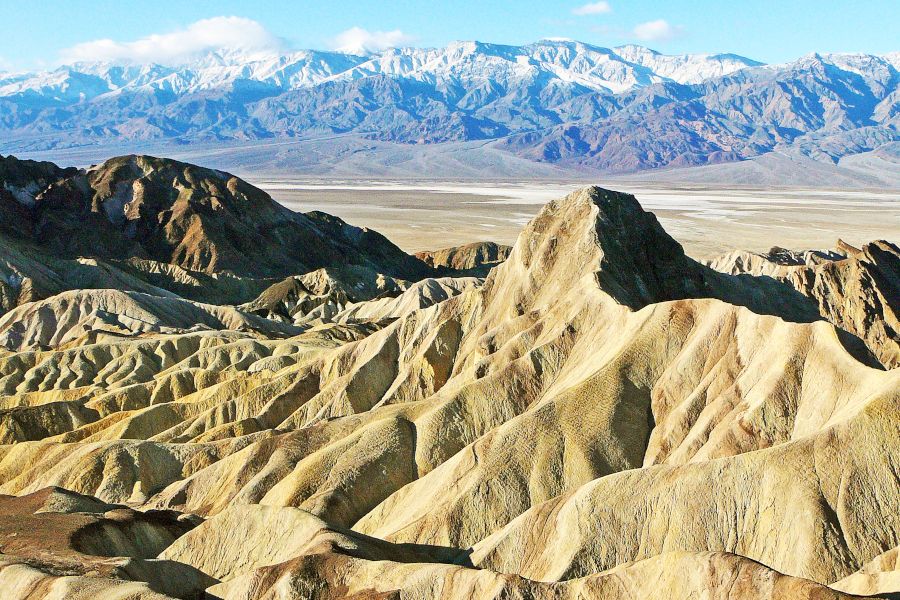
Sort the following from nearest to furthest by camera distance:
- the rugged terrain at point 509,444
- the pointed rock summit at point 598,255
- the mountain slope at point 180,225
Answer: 1. the rugged terrain at point 509,444
2. the pointed rock summit at point 598,255
3. the mountain slope at point 180,225

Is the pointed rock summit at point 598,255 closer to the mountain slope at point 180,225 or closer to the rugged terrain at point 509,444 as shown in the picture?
the rugged terrain at point 509,444

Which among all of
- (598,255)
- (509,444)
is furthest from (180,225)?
(509,444)

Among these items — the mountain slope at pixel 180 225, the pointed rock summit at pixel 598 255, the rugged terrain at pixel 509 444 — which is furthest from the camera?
the mountain slope at pixel 180 225

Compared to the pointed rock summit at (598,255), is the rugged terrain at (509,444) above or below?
below

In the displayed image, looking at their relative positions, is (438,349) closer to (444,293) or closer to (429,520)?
(429,520)

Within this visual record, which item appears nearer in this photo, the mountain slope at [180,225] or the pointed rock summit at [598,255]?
the pointed rock summit at [598,255]

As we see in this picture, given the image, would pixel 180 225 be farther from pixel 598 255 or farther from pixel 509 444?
pixel 509 444

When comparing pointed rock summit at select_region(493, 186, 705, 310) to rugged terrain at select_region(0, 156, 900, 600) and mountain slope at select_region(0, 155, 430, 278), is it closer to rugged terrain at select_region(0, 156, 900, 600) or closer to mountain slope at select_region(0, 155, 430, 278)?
rugged terrain at select_region(0, 156, 900, 600)

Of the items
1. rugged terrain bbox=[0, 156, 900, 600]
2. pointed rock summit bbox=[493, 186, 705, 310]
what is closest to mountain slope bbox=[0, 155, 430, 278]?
rugged terrain bbox=[0, 156, 900, 600]

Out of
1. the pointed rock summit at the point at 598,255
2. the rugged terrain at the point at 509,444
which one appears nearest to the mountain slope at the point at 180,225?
the rugged terrain at the point at 509,444
